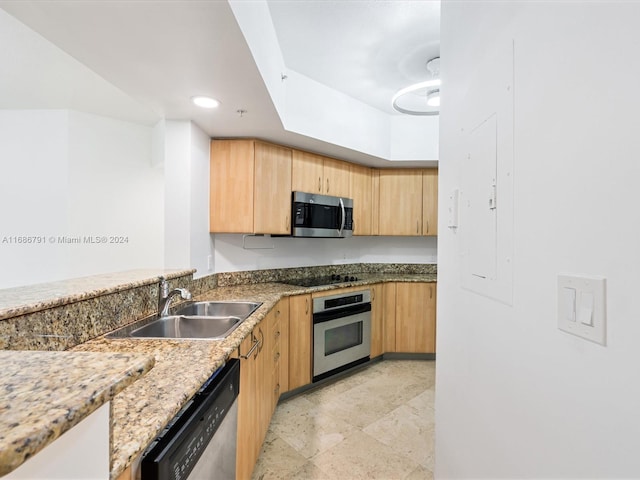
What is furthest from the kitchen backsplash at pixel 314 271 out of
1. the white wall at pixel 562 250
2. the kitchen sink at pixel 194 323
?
the white wall at pixel 562 250

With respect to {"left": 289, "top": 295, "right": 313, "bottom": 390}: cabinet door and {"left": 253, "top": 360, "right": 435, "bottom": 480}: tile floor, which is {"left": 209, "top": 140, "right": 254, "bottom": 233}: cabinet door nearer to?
{"left": 289, "top": 295, "right": 313, "bottom": 390}: cabinet door

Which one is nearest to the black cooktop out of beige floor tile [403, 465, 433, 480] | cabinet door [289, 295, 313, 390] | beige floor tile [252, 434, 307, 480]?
cabinet door [289, 295, 313, 390]

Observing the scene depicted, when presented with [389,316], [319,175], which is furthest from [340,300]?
[319,175]

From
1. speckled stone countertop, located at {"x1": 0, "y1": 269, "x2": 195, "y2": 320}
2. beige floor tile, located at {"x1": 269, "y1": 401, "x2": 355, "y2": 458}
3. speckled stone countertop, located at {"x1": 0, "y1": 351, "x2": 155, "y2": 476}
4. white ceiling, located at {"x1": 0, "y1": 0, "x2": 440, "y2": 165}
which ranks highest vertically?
white ceiling, located at {"x1": 0, "y1": 0, "x2": 440, "y2": 165}

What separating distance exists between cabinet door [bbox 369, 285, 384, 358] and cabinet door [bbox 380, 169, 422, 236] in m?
0.75

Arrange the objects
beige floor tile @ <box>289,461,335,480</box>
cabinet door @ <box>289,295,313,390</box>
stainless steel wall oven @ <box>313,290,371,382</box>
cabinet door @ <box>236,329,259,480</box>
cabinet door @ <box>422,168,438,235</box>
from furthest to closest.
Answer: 1. cabinet door @ <box>422,168,438,235</box>
2. stainless steel wall oven @ <box>313,290,371,382</box>
3. cabinet door @ <box>289,295,313,390</box>
4. beige floor tile @ <box>289,461,335,480</box>
5. cabinet door @ <box>236,329,259,480</box>

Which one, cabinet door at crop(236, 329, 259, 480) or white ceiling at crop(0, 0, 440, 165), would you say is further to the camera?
cabinet door at crop(236, 329, 259, 480)

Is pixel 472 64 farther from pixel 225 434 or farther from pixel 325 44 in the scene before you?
pixel 225 434

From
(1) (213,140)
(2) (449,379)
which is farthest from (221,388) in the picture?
(1) (213,140)

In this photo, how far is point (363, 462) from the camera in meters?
1.77

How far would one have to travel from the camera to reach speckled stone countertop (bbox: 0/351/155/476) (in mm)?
271

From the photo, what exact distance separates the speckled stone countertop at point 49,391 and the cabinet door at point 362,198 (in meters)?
3.00

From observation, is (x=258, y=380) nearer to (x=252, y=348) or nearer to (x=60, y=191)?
(x=252, y=348)

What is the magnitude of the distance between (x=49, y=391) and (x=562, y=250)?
89cm
